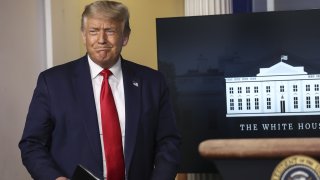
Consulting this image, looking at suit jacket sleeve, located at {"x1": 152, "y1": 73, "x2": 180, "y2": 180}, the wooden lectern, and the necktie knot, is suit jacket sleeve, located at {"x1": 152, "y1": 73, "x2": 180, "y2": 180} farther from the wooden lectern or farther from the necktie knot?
the wooden lectern

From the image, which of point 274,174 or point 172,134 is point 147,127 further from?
point 274,174

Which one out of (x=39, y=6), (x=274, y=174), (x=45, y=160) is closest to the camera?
(x=274, y=174)

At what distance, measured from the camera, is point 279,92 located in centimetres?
305

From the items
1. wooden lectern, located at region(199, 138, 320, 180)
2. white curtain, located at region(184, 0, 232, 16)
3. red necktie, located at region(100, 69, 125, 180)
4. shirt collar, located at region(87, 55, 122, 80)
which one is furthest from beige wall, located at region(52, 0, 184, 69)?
wooden lectern, located at region(199, 138, 320, 180)

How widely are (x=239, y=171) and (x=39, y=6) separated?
2927 mm

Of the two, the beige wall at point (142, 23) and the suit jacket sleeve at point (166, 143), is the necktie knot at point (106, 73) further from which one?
the beige wall at point (142, 23)

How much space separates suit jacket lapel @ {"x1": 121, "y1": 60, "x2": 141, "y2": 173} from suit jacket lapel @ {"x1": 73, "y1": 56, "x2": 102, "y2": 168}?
10cm

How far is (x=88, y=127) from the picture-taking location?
2.03 m

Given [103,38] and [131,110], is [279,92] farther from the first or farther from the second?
[103,38]

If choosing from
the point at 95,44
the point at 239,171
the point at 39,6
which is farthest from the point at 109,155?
the point at 39,6

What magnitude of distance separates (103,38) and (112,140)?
351 millimetres

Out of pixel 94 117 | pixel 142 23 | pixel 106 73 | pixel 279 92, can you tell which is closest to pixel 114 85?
pixel 106 73

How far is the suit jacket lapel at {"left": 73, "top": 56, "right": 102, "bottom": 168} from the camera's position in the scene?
2021mm

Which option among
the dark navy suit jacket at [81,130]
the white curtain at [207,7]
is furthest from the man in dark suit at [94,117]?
the white curtain at [207,7]
